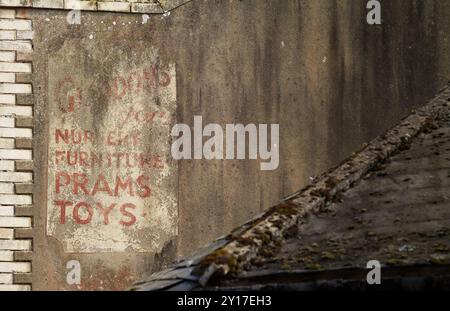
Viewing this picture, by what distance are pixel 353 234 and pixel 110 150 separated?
23.1 feet

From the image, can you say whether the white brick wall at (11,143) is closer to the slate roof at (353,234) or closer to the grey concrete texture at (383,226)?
the slate roof at (353,234)

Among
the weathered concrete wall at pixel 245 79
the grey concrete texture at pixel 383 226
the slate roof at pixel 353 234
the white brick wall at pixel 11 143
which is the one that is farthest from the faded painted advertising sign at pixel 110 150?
the grey concrete texture at pixel 383 226

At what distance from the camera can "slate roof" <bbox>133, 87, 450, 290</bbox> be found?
3707 millimetres

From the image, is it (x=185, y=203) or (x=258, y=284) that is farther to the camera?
(x=185, y=203)

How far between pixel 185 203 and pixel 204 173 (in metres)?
0.43

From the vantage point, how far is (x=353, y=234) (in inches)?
165

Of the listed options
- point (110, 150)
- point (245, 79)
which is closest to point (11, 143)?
point (110, 150)

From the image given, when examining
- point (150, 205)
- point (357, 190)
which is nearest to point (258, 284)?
point (357, 190)

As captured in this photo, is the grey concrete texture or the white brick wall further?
the white brick wall

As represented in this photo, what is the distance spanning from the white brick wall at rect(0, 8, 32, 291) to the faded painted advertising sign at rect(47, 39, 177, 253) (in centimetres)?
31

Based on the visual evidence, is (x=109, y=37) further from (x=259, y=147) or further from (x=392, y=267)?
(x=392, y=267)

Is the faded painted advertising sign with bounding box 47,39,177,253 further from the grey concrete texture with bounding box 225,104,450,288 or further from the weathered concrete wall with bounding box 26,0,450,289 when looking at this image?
the grey concrete texture with bounding box 225,104,450,288

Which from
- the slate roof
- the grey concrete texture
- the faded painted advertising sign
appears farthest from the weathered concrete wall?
the grey concrete texture
